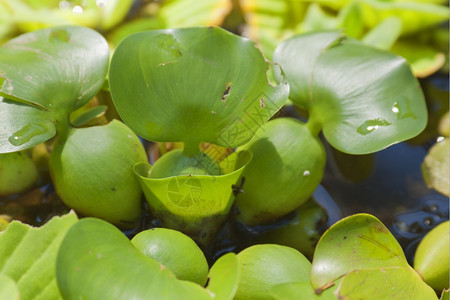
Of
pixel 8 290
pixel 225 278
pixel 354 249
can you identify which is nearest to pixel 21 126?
pixel 8 290

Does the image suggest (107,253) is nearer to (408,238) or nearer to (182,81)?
(182,81)

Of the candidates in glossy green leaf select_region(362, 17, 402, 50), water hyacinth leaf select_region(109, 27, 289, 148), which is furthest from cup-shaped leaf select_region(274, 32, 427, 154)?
glossy green leaf select_region(362, 17, 402, 50)

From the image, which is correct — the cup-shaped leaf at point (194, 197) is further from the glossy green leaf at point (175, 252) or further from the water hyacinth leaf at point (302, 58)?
the water hyacinth leaf at point (302, 58)

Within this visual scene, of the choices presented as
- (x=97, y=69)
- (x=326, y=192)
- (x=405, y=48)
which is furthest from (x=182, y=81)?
(x=405, y=48)

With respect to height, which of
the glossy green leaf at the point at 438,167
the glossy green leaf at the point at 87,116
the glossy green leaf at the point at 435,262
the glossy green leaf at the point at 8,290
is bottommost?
the glossy green leaf at the point at 438,167

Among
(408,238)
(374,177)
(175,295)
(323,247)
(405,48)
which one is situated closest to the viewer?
(175,295)

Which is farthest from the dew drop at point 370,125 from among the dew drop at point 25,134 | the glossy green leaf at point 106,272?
the dew drop at point 25,134

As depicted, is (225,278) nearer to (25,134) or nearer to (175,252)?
(175,252)
